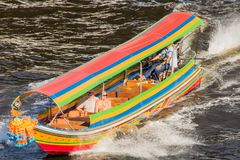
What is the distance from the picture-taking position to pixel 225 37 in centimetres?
3203

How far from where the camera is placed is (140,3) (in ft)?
125

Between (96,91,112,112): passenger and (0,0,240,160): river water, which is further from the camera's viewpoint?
(96,91,112,112): passenger

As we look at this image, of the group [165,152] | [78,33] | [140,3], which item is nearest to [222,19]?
[140,3]

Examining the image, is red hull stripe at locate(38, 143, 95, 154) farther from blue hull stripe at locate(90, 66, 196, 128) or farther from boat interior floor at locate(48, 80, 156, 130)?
blue hull stripe at locate(90, 66, 196, 128)

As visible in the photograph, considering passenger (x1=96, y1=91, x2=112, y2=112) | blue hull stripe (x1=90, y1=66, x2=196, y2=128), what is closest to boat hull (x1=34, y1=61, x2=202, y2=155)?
blue hull stripe (x1=90, y1=66, x2=196, y2=128)

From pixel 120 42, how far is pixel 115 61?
10.7 m

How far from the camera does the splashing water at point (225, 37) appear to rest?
30.7m

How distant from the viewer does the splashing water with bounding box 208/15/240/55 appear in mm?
30734

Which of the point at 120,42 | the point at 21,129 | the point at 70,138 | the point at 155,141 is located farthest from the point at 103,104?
the point at 120,42

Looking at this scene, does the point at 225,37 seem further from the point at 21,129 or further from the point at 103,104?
the point at 21,129

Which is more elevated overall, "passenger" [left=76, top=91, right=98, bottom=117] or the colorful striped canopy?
the colorful striped canopy

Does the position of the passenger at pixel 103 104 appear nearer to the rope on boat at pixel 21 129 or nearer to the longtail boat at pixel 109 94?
the longtail boat at pixel 109 94

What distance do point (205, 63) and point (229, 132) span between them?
7.40 metres

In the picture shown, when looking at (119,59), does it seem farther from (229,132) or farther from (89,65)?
(229,132)
